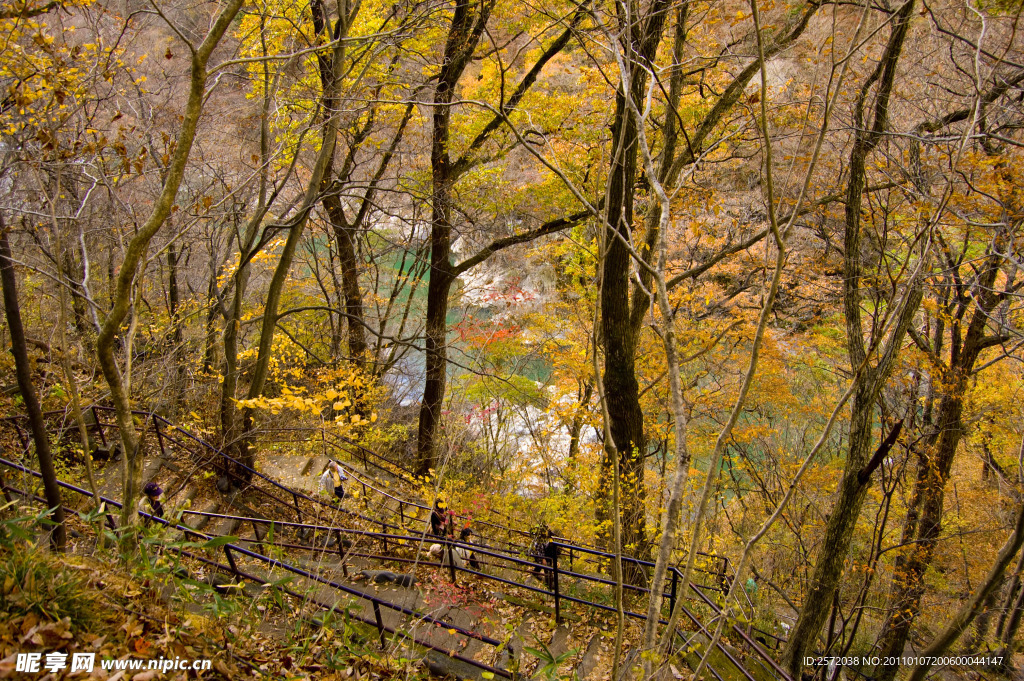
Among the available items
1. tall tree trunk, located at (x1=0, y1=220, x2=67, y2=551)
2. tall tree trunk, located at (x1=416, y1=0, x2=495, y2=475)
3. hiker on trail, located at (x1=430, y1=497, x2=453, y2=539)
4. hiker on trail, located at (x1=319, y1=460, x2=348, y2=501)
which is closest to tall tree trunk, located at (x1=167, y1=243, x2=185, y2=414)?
tall tree trunk, located at (x1=0, y1=220, x2=67, y2=551)

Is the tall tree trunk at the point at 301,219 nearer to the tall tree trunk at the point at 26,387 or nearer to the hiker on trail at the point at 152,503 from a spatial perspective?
the hiker on trail at the point at 152,503

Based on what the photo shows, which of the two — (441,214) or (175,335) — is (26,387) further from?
(441,214)

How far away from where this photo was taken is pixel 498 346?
14188 millimetres

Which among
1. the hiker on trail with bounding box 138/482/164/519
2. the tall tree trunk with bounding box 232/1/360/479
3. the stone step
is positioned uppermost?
the tall tree trunk with bounding box 232/1/360/479

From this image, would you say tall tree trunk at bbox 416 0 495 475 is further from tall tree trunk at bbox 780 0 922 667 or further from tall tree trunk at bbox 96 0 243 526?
tall tree trunk at bbox 780 0 922 667

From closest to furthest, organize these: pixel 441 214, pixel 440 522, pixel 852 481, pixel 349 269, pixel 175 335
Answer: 1. pixel 852 481
2. pixel 440 522
3. pixel 441 214
4. pixel 175 335
5. pixel 349 269

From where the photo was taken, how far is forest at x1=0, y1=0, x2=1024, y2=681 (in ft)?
11.3

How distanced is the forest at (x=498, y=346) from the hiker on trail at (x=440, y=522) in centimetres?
10

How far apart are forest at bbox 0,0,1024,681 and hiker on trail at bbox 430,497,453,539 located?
0.33 ft

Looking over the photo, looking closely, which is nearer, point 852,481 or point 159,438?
point 852,481

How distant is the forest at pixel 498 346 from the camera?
3.45 metres

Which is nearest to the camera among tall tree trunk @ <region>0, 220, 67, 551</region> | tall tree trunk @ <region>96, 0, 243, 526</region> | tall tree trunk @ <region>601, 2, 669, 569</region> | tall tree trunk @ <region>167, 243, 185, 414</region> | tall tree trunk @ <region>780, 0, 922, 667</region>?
tall tree trunk @ <region>96, 0, 243, 526</region>

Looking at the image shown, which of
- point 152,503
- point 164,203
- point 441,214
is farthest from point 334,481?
point 164,203

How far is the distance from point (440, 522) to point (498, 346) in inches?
287
